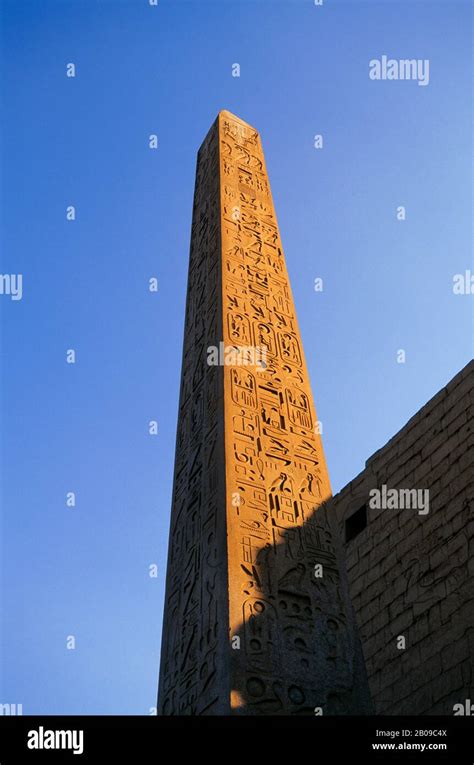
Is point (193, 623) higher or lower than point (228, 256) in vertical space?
lower

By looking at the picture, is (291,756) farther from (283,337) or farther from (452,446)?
(452,446)

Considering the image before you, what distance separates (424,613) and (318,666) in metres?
3.65

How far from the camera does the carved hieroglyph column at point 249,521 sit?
380 centimetres

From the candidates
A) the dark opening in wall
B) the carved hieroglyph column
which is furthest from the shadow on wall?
the dark opening in wall

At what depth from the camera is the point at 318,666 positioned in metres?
3.93

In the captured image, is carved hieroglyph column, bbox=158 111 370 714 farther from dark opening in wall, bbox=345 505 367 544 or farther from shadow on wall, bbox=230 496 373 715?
dark opening in wall, bbox=345 505 367 544

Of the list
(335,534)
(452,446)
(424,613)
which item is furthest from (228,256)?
(424,613)

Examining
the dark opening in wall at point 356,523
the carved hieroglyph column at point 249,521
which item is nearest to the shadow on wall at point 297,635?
the carved hieroglyph column at point 249,521

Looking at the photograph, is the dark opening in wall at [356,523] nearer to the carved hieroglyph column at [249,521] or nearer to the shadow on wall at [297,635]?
the carved hieroglyph column at [249,521]

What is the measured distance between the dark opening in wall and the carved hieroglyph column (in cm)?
351

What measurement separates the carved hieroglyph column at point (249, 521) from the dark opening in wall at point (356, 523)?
3513mm

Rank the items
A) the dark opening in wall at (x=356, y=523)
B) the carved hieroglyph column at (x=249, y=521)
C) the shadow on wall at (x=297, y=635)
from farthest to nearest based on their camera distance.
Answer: the dark opening in wall at (x=356, y=523) → the carved hieroglyph column at (x=249, y=521) → the shadow on wall at (x=297, y=635)

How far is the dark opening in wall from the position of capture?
8730 mm

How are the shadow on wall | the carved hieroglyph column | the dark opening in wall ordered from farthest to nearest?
the dark opening in wall < the carved hieroglyph column < the shadow on wall
